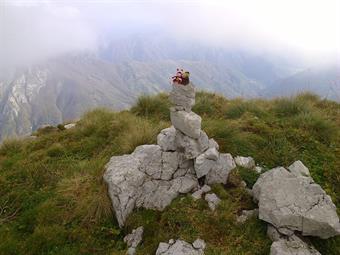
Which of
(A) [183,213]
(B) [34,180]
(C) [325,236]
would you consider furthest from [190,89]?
(B) [34,180]

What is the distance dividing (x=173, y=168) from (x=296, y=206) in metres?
3.28

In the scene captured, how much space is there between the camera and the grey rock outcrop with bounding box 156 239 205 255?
7.19 meters

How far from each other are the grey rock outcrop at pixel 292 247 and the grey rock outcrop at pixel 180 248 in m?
1.47

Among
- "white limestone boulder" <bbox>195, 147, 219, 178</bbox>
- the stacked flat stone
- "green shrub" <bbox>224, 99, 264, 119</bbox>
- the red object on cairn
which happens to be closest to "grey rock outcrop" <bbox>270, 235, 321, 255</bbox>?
the stacked flat stone

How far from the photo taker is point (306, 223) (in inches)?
279

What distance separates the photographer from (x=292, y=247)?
692 centimetres

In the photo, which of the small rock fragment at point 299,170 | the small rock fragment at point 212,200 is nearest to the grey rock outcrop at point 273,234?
the small rock fragment at point 212,200

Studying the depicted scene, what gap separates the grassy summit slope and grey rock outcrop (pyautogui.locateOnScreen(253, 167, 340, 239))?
519 millimetres

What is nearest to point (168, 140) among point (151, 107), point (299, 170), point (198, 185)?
point (198, 185)

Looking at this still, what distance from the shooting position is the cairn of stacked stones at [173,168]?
8.77 m

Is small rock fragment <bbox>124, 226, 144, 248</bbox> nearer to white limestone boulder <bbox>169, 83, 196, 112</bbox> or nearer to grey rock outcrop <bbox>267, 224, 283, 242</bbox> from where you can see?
grey rock outcrop <bbox>267, 224, 283, 242</bbox>

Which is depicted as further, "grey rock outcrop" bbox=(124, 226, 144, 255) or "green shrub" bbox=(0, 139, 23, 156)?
"green shrub" bbox=(0, 139, 23, 156)

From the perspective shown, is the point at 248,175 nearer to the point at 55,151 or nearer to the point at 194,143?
the point at 194,143

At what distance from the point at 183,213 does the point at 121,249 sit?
1.68m
